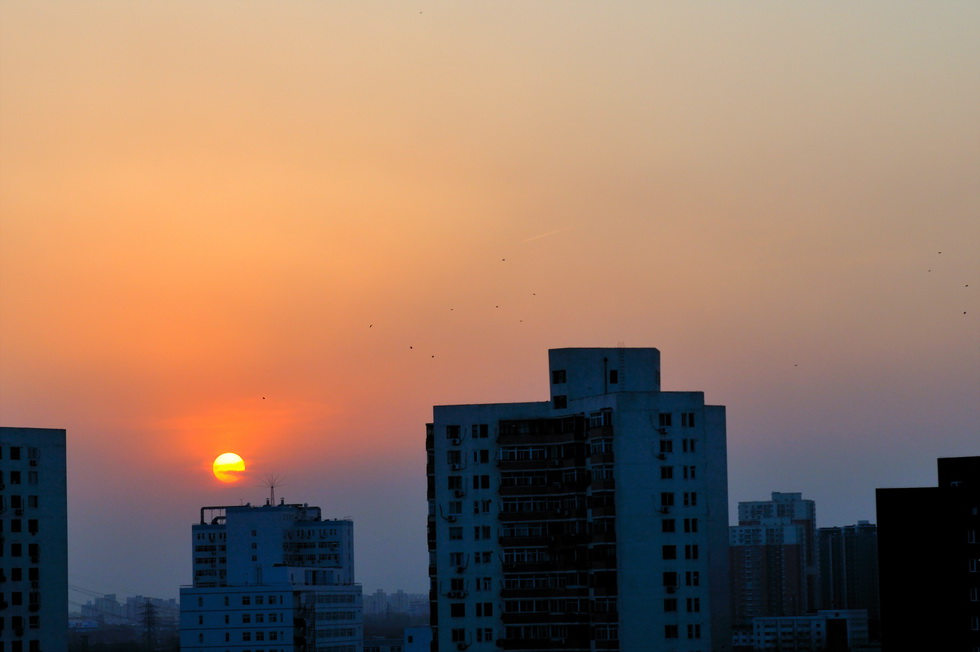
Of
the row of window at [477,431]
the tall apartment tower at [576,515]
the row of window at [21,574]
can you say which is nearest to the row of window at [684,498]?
the tall apartment tower at [576,515]

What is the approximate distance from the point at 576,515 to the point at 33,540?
4991cm

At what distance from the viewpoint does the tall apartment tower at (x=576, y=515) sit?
399 feet

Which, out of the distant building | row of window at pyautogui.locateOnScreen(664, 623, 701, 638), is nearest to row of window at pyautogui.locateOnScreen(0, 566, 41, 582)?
row of window at pyautogui.locateOnScreen(664, 623, 701, 638)

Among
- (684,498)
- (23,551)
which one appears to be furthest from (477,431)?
(23,551)

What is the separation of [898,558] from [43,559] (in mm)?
75494

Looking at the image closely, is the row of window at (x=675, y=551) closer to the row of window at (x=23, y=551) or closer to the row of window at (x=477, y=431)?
the row of window at (x=477, y=431)

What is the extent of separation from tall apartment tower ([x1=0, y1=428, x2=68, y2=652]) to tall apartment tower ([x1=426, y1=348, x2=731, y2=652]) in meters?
35.1

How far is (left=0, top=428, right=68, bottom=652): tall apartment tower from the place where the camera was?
137m

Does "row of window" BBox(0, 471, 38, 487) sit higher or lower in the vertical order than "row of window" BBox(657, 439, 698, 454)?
lower

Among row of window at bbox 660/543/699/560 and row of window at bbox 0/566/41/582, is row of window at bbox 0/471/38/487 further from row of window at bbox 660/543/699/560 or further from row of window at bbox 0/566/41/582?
row of window at bbox 660/543/699/560

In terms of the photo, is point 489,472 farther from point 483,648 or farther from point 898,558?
point 898,558

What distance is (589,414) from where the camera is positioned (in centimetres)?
12812

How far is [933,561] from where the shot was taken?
119938 millimetres

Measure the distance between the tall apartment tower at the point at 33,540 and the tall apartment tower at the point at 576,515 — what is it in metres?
35.1
